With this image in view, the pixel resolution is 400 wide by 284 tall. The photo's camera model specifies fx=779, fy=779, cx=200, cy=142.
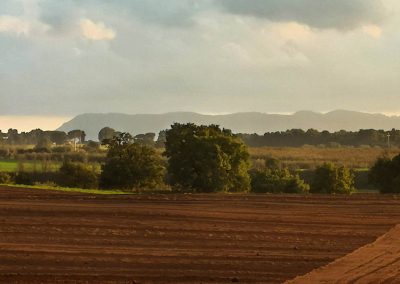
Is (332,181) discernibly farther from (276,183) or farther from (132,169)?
(132,169)

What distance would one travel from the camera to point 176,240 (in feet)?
71.3

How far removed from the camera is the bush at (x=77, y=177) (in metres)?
69.3

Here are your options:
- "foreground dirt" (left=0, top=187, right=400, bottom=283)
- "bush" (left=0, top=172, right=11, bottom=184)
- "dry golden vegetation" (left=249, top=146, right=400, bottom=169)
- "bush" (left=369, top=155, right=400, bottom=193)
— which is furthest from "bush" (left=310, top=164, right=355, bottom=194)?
"dry golden vegetation" (left=249, top=146, right=400, bottom=169)

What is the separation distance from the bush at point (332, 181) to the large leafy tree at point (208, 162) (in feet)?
23.2

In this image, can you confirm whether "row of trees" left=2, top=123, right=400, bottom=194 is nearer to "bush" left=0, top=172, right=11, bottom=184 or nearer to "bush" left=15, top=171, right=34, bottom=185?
"bush" left=15, top=171, right=34, bottom=185

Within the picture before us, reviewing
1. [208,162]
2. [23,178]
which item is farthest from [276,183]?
[23,178]

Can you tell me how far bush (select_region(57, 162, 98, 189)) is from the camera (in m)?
69.3

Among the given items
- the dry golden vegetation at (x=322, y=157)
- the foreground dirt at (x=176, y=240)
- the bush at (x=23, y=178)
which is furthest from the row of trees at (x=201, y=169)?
the dry golden vegetation at (x=322, y=157)

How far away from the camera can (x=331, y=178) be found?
223ft

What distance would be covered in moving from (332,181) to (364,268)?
52343 millimetres

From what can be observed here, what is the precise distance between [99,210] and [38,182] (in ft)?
142

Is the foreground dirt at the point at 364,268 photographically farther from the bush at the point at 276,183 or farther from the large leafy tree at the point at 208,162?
the bush at the point at 276,183

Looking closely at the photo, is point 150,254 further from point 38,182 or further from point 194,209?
point 38,182

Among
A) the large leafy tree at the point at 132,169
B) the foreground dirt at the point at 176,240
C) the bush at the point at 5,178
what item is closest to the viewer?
the foreground dirt at the point at 176,240
